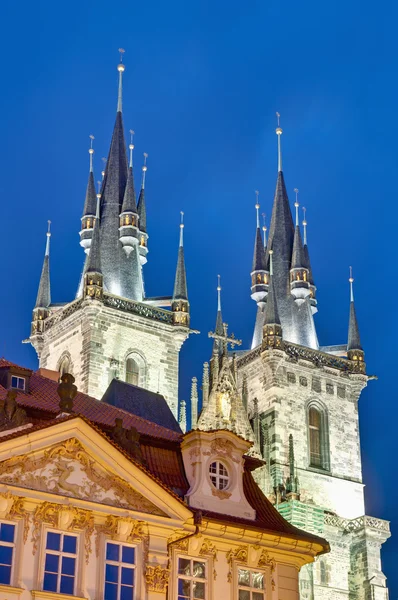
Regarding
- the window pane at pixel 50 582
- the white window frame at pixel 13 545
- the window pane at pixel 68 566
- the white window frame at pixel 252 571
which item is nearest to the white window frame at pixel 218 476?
the white window frame at pixel 252 571

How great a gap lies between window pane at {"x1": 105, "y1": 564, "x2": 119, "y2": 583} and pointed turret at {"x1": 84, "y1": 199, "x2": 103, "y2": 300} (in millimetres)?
37332

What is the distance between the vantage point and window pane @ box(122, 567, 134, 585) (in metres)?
26.3

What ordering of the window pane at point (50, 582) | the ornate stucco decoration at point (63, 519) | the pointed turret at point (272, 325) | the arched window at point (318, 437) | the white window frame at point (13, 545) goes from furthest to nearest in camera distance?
1. the pointed turret at point (272, 325)
2. the arched window at point (318, 437)
3. the ornate stucco decoration at point (63, 519)
4. the window pane at point (50, 582)
5. the white window frame at point (13, 545)

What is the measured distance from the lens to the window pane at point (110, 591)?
26.0 m

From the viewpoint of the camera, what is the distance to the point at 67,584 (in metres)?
25.6

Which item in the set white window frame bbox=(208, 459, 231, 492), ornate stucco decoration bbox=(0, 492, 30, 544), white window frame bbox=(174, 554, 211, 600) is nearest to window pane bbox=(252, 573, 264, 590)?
white window frame bbox=(174, 554, 211, 600)

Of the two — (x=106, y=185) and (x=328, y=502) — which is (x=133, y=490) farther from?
(x=106, y=185)

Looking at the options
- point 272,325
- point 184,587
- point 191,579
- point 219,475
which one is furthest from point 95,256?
point 184,587

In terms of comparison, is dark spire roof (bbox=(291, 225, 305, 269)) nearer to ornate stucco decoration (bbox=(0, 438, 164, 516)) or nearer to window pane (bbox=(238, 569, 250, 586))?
window pane (bbox=(238, 569, 250, 586))

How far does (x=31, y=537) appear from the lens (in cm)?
2536

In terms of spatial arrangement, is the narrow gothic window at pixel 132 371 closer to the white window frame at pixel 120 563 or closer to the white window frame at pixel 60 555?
the white window frame at pixel 120 563

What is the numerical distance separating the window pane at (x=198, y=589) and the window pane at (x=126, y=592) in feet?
5.97

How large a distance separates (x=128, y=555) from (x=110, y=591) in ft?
2.88

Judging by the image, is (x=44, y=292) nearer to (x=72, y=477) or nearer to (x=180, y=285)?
(x=180, y=285)
